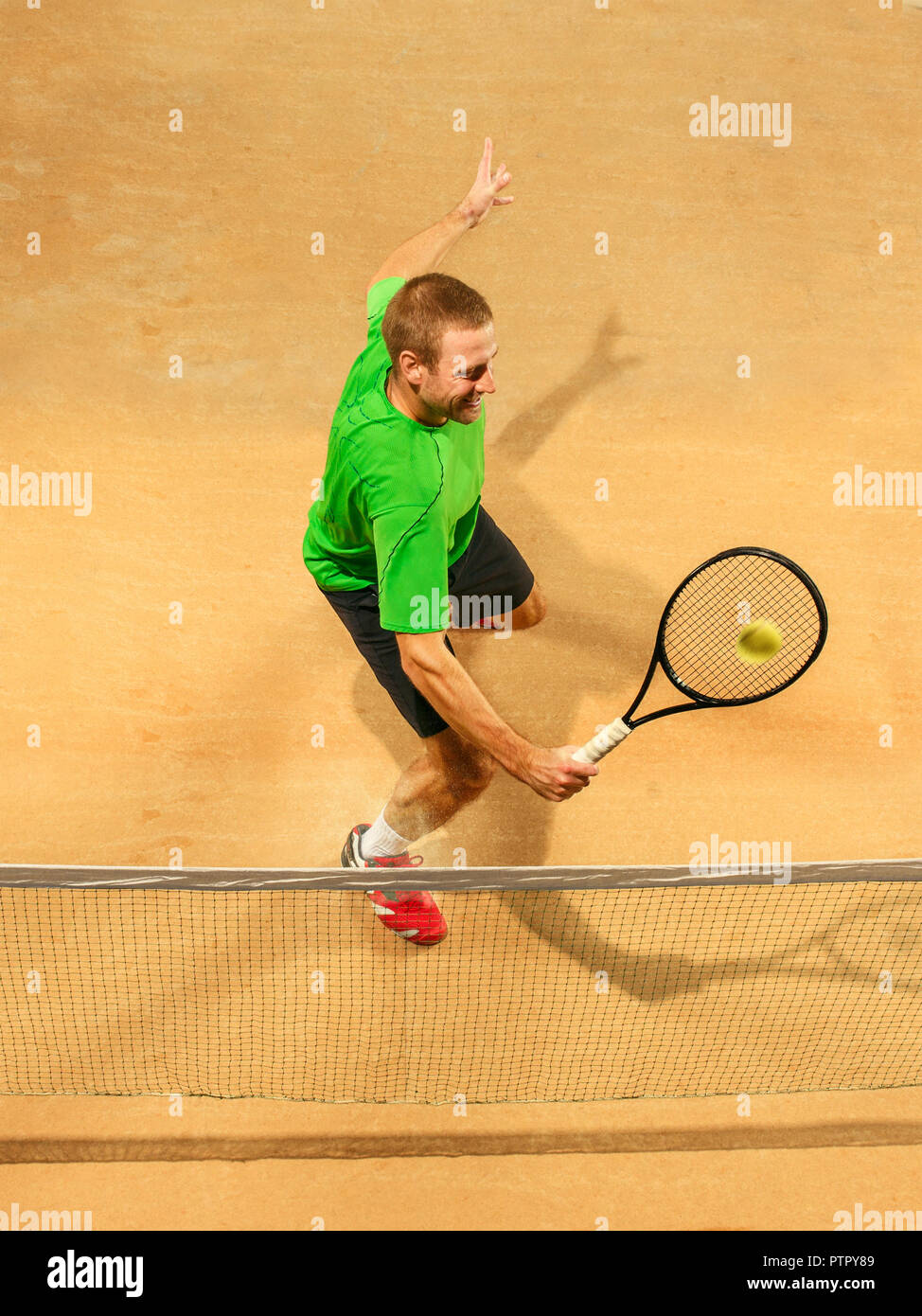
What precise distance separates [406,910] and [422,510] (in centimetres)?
198

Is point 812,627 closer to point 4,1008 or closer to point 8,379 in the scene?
point 4,1008

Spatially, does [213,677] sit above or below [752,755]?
above

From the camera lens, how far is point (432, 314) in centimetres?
338

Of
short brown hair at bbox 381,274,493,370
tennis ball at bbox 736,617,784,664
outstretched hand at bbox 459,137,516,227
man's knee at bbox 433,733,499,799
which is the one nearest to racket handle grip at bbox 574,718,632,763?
tennis ball at bbox 736,617,784,664

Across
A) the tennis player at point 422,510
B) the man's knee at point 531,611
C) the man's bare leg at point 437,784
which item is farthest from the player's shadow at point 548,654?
the tennis player at point 422,510

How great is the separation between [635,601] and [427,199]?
261cm

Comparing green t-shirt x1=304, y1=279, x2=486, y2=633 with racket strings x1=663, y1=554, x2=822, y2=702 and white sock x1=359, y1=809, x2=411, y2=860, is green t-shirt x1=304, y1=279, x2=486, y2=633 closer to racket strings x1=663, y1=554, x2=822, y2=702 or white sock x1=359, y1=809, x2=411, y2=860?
white sock x1=359, y1=809, x2=411, y2=860

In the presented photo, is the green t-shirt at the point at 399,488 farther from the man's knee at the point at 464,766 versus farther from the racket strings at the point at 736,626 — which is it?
the racket strings at the point at 736,626

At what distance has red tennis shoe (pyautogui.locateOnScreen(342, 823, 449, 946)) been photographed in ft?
15.6

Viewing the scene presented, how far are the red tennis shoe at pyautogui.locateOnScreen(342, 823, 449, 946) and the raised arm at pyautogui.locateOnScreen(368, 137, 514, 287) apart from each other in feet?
7.82

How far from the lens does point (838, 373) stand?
5953 millimetres

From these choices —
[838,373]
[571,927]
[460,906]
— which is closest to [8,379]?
[460,906]

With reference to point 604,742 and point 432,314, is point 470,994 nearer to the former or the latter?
point 604,742

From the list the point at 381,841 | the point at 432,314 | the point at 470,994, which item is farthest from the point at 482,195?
the point at 470,994
